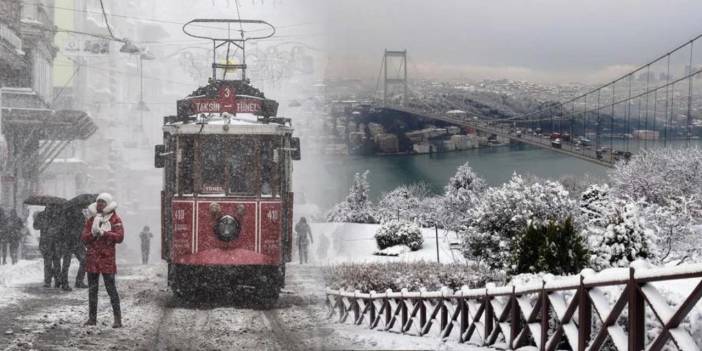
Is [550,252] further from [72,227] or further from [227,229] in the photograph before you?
[72,227]

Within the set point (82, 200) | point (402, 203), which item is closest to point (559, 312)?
point (82, 200)

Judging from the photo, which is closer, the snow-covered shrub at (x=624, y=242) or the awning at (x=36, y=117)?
the snow-covered shrub at (x=624, y=242)

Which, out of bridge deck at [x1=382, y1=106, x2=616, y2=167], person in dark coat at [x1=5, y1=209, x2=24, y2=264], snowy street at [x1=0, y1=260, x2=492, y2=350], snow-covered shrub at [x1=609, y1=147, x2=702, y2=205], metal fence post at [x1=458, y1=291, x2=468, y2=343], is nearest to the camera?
snowy street at [x1=0, y1=260, x2=492, y2=350]

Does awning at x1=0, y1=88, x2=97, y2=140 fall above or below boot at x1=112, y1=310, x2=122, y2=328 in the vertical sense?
above

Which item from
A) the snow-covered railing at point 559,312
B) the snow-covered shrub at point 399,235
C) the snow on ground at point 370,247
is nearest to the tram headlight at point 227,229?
the snow-covered railing at point 559,312

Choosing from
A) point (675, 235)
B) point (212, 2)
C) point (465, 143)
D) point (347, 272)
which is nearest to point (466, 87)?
point (465, 143)

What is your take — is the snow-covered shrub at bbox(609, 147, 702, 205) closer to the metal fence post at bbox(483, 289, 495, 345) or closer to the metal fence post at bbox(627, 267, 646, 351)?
the metal fence post at bbox(483, 289, 495, 345)

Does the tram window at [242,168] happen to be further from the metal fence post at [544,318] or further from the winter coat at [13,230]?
the winter coat at [13,230]

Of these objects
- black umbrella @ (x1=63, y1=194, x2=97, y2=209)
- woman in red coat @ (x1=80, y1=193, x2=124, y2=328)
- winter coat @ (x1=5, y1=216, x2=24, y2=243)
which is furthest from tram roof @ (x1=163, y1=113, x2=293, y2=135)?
winter coat @ (x1=5, y1=216, x2=24, y2=243)
